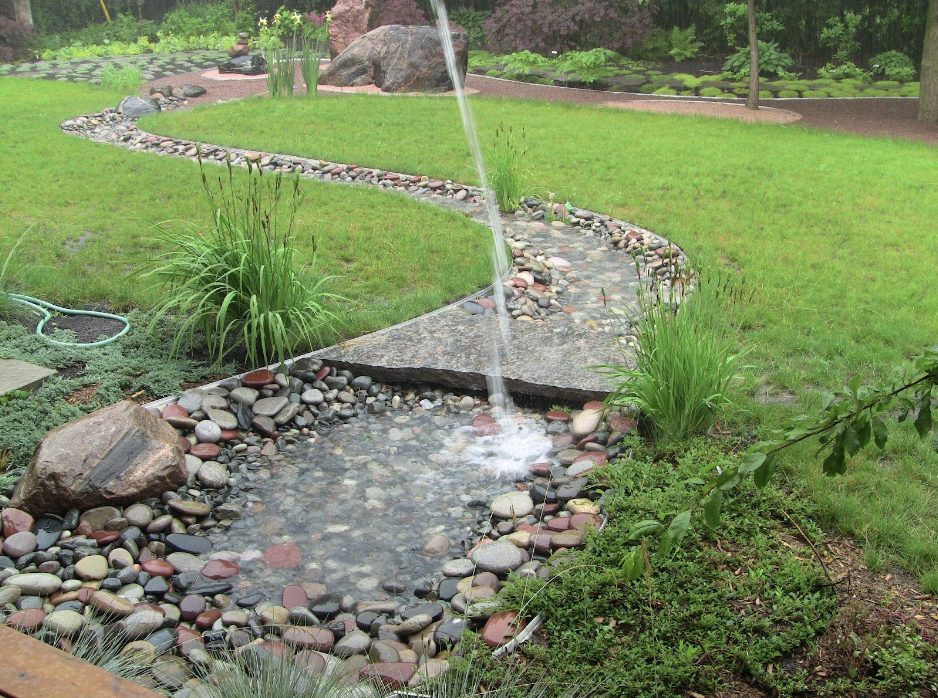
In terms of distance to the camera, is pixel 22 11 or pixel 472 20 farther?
pixel 472 20

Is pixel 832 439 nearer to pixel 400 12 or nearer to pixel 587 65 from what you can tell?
pixel 587 65

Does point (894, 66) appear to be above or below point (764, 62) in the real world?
below

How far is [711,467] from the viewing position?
3053mm

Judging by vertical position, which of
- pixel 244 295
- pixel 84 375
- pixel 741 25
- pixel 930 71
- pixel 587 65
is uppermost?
pixel 741 25

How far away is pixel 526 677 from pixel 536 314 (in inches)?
114

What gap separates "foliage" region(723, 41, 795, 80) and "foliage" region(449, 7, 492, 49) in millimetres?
6036

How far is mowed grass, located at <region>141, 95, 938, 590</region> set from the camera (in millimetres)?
3367

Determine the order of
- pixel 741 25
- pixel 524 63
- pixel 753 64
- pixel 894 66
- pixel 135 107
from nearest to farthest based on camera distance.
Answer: pixel 135 107, pixel 753 64, pixel 894 66, pixel 524 63, pixel 741 25

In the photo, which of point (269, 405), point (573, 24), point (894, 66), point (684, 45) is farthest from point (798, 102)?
point (269, 405)

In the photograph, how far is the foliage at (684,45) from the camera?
1695cm

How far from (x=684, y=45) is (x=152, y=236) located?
1402 centimetres

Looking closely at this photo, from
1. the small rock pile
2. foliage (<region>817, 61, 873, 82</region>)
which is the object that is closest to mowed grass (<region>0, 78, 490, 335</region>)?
the small rock pile

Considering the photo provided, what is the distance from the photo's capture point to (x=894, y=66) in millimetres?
15180

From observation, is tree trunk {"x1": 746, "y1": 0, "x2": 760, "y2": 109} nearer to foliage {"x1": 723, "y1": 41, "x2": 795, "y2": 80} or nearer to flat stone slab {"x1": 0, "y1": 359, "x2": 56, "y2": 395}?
foliage {"x1": 723, "y1": 41, "x2": 795, "y2": 80}
